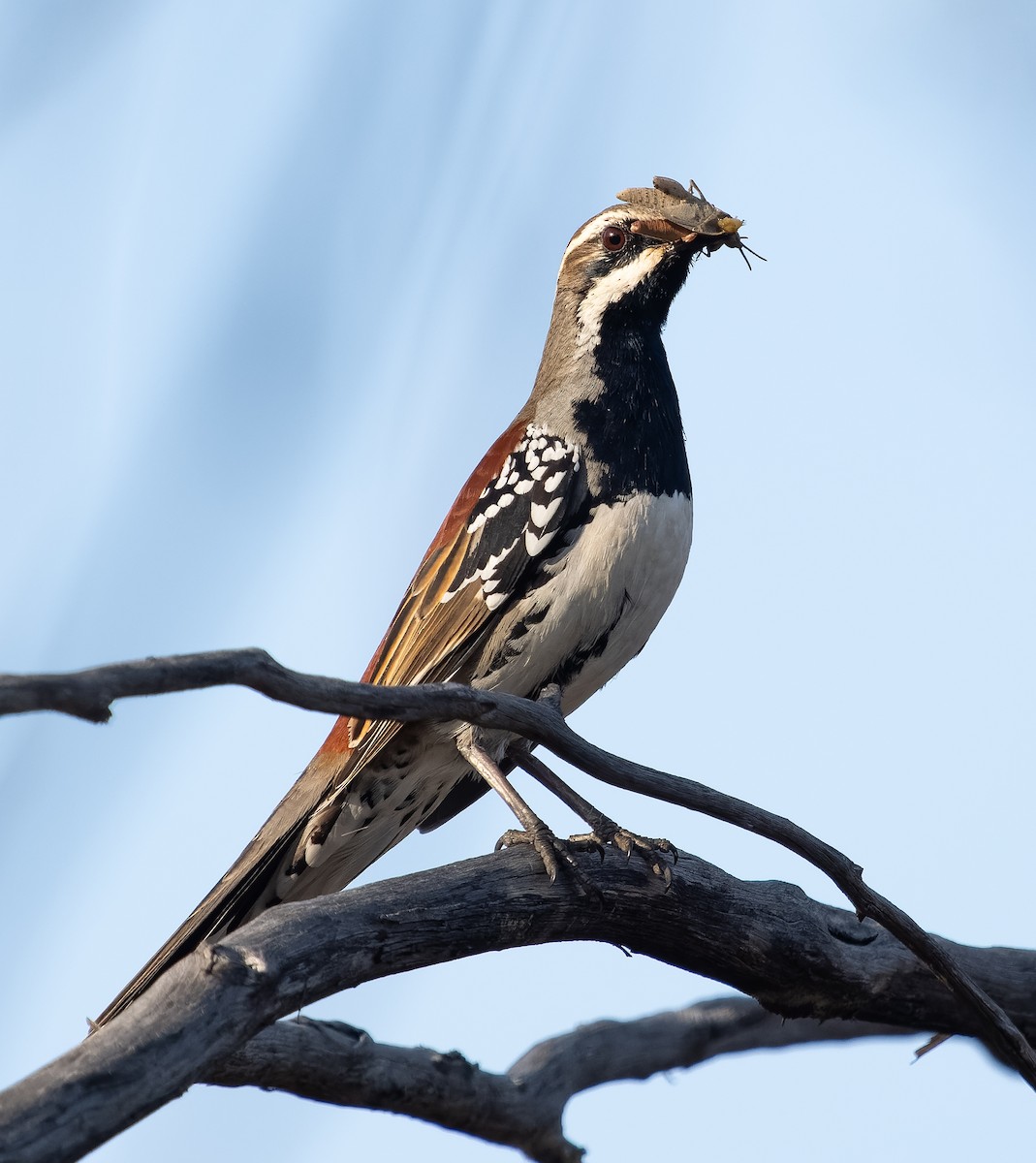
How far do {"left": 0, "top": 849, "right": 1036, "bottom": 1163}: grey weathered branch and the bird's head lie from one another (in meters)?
2.29

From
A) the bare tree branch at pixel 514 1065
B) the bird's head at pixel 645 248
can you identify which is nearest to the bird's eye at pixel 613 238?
the bird's head at pixel 645 248

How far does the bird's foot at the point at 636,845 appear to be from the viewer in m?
4.38

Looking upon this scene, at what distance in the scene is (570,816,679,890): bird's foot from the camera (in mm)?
4375

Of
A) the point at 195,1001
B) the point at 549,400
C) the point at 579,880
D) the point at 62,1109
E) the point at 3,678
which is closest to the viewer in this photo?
the point at 3,678

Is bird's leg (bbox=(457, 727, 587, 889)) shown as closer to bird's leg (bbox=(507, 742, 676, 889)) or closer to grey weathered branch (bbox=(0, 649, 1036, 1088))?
bird's leg (bbox=(507, 742, 676, 889))

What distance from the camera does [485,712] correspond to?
10.8 ft

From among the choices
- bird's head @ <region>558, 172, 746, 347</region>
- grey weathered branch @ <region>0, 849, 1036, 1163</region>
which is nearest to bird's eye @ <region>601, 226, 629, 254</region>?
bird's head @ <region>558, 172, 746, 347</region>

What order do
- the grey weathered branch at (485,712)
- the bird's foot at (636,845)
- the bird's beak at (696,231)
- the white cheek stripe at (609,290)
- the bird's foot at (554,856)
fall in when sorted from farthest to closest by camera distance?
the white cheek stripe at (609,290) → the bird's beak at (696,231) → the bird's foot at (636,845) → the bird's foot at (554,856) → the grey weathered branch at (485,712)

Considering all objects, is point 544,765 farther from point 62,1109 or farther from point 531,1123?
point 62,1109

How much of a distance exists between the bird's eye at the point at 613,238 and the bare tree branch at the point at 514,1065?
3212 mm

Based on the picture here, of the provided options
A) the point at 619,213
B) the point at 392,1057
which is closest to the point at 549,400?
the point at 619,213

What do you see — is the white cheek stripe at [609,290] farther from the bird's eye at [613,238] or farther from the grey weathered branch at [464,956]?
the grey weathered branch at [464,956]

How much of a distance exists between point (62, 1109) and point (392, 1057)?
6.71ft

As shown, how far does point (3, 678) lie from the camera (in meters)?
2.38
